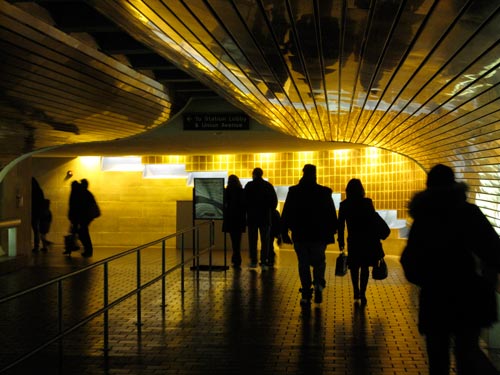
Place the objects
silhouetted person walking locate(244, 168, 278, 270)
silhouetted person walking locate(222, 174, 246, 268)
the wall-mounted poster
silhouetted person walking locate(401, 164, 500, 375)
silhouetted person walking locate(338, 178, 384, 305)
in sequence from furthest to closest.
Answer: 1. silhouetted person walking locate(222, 174, 246, 268)
2. the wall-mounted poster
3. silhouetted person walking locate(244, 168, 278, 270)
4. silhouetted person walking locate(338, 178, 384, 305)
5. silhouetted person walking locate(401, 164, 500, 375)

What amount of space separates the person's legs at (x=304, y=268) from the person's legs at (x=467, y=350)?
4.67 meters

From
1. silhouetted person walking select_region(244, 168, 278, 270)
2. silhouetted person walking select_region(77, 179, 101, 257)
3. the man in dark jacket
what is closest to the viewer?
the man in dark jacket

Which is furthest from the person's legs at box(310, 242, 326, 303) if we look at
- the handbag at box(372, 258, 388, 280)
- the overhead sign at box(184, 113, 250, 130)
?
the overhead sign at box(184, 113, 250, 130)

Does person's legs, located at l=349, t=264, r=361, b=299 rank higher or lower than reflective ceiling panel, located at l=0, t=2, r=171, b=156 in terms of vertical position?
lower

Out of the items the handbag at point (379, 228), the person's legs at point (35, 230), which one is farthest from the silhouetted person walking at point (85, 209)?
the handbag at point (379, 228)

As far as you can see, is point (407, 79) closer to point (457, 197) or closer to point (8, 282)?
point (457, 197)

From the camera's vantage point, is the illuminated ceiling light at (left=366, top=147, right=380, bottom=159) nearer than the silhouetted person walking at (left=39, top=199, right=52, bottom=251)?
No

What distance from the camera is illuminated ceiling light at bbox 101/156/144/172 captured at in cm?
2264

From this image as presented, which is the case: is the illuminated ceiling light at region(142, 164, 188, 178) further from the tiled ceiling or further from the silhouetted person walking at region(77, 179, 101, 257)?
the tiled ceiling

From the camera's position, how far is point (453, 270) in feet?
15.0

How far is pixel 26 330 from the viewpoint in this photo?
8.20 metres

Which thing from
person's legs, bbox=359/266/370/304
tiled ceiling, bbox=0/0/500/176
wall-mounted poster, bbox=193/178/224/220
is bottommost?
person's legs, bbox=359/266/370/304

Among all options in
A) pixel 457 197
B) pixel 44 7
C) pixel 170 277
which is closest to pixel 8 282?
pixel 170 277

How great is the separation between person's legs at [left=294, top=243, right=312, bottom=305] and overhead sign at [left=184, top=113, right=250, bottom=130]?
22.1 ft
